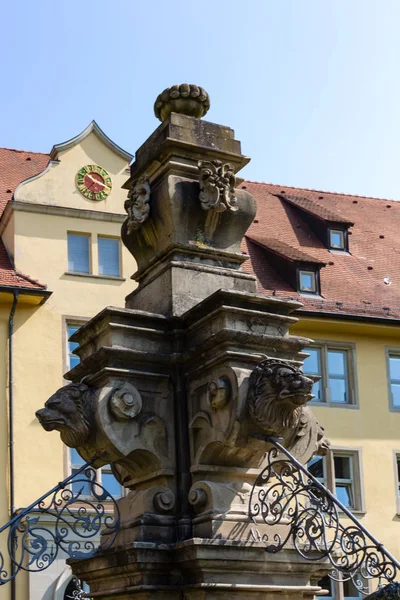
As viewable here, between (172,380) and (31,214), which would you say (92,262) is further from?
(172,380)

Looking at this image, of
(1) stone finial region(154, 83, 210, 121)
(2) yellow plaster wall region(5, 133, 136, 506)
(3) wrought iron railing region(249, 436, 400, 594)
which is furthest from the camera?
(2) yellow plaster wall region(5, 133, 136, 506)

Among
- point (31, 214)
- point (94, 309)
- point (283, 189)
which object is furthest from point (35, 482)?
point (283, 189)

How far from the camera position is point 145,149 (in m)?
7.77

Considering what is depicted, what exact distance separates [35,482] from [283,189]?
12639 millimetres

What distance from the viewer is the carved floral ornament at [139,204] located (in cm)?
749

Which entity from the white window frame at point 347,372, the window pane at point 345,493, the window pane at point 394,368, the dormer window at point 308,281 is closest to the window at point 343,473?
the window pane at point 345,493

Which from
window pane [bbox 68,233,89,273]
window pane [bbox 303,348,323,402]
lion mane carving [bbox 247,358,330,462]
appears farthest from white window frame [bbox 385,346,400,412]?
lion mane carving [bbox 247,358,330,462]

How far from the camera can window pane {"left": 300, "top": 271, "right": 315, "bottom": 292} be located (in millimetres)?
25812

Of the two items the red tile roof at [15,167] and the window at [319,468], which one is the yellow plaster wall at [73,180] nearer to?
the red tile roof at [15,167]

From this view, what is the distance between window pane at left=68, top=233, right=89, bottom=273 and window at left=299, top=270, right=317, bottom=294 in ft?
16.7

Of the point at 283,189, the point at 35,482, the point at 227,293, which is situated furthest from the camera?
the point at 283,189

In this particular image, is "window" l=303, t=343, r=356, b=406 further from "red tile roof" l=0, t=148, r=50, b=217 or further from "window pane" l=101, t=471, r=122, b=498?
"red tile roof" l=0, t=148, r=50, b=217

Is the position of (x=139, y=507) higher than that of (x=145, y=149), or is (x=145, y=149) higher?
(x=145, y=149)

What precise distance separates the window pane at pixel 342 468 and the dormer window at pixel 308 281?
377cm
